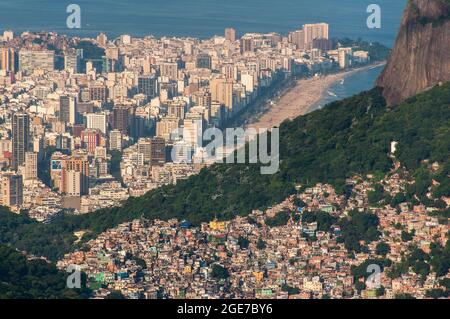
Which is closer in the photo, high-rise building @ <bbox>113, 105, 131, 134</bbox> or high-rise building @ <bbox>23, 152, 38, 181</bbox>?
high-rise building @ <bbox>23, 152, 38, 181</bbox>

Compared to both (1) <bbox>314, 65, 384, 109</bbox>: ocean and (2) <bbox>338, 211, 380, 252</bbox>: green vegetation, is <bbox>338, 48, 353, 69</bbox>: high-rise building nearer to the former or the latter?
(1) <bbox>314, 65, 384, 109</bbox>: ocean

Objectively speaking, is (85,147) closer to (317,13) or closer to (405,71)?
(405,71)

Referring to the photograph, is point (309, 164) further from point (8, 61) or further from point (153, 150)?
point (8, 61)

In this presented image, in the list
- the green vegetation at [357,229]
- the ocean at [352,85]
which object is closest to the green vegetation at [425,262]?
the green vegetation at [357,229]

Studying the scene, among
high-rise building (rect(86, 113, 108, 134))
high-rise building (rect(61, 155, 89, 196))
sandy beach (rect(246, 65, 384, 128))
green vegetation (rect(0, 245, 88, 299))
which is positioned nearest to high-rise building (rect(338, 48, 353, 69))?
sandy beach (rect(246, 65, 384, 128))

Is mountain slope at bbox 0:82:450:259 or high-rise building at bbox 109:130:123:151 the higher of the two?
mountain slope at bbox 0:82:450:259

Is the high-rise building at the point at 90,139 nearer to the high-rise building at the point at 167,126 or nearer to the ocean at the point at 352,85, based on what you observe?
the high-rise building at the point at 167,126

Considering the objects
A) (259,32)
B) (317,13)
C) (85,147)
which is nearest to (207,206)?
(85,147)
